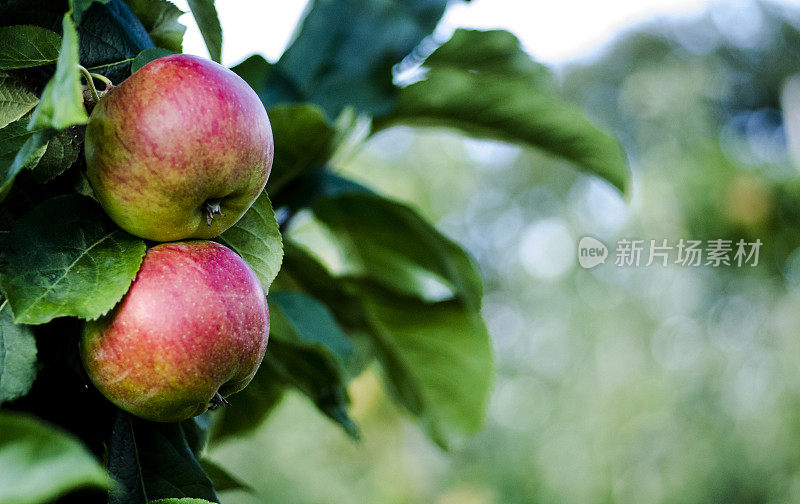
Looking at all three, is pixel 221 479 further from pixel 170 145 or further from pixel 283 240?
pixel 170 145

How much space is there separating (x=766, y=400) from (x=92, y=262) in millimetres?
3574

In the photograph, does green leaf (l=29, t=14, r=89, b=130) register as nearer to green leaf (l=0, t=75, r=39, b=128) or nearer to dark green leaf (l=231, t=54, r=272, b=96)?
green leaf (l=0, t=75, r=39, b=128)

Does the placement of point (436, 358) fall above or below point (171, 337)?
below

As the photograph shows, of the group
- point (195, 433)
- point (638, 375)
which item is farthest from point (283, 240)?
point (638, 375)

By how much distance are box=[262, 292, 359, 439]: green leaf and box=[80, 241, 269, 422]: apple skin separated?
0.69 feet

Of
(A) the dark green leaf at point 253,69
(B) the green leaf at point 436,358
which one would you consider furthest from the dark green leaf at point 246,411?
(A) the dark green leaf at point 253,69

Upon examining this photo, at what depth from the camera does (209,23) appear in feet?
1.10

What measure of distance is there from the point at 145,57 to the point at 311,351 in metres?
0.30

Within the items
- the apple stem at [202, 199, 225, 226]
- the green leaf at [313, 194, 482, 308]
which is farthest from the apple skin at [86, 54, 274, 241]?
the green leaf at [313, 194, 482, 308]

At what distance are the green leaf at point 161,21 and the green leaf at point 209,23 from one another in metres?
0.03

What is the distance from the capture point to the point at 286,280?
2.25 feet

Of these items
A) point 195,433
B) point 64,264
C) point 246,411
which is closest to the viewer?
point 64,264

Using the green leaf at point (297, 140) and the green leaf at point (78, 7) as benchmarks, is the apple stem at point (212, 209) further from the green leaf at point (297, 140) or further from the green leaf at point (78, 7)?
the green leaf at point (297, 140)

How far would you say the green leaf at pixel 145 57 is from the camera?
0.31m
